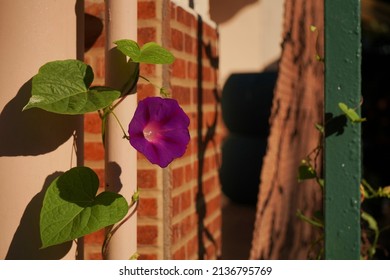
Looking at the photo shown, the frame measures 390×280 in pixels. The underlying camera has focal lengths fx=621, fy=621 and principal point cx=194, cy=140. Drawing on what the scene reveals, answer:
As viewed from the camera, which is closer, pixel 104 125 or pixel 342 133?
pixel 104 125

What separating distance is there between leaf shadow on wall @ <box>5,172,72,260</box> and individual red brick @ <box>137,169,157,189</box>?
0.37 meters

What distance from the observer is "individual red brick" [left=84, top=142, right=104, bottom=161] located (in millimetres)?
1686

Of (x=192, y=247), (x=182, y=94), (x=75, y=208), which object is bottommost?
(x=192, y=247)

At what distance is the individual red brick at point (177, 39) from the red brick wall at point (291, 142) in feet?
1.83

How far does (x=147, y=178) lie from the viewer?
168 cm

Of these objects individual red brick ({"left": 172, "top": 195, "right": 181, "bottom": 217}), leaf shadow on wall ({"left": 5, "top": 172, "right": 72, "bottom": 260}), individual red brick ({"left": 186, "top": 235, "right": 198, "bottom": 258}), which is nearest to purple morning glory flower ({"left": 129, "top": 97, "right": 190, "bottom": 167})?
leaf shadow on wall ({"left": 5, "top": 172, "right": 72, "bottom": 260})

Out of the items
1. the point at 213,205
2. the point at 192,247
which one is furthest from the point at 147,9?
the point at 213,205

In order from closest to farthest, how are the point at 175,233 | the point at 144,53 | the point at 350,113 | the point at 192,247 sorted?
the point at 144,53 < the point at 350,113 < the point at 175,233 < the point at 192,247

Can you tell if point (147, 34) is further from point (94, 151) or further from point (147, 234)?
point (147, 234)

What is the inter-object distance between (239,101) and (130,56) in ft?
12.1

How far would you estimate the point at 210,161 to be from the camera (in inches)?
89.3

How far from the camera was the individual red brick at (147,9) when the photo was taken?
167 centimetres

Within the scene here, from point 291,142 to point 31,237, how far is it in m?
1.55
